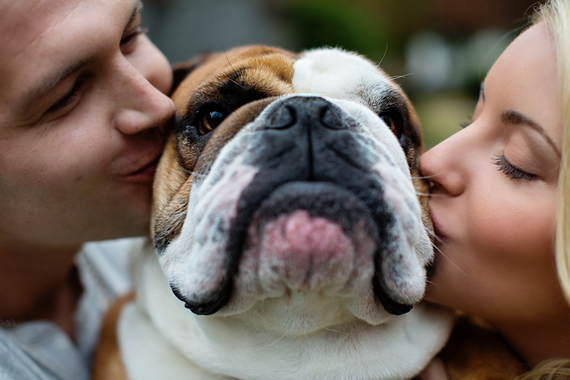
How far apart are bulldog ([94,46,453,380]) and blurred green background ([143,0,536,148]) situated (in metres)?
3.62

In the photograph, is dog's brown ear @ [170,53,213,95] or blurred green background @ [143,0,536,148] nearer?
dog's brown ear @ [170,53,213,95]

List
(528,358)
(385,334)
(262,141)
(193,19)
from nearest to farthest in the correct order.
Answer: (262,141) → (385,334) → (528,358) → (193,19)

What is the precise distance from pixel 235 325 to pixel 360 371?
46 cm

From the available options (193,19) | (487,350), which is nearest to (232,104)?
(487,350)

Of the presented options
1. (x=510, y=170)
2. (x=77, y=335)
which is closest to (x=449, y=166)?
(x=510, y=170)

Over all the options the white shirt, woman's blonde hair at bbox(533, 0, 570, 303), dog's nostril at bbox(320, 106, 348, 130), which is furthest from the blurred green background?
dog's nostril at bbox(320, 106, 348, 130)

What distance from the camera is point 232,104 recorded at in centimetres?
166

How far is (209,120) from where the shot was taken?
1.69 meters

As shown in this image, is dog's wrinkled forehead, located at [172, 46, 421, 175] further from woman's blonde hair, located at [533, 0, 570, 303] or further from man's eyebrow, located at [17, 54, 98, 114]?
woman's blonde hair, located at [533, 0, 570, 303]

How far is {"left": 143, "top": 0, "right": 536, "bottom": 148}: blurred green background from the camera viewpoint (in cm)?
732

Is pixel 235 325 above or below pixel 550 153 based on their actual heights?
below

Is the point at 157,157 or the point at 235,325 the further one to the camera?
the point at 157,157

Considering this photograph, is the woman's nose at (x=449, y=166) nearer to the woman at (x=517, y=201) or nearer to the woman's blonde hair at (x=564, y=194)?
the woman at (x=517, y=201)

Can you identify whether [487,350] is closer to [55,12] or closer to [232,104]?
[232,104]
